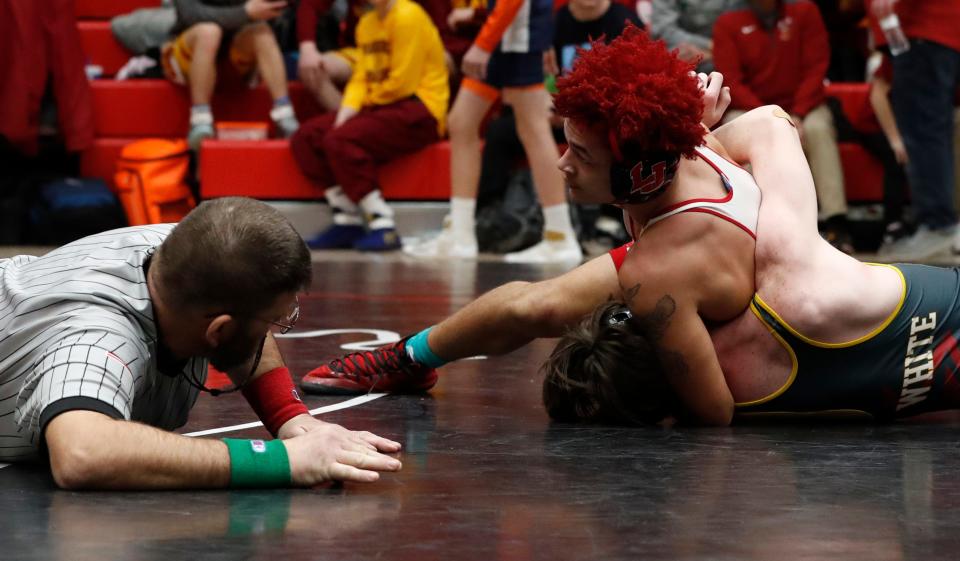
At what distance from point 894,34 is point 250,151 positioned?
3443mm

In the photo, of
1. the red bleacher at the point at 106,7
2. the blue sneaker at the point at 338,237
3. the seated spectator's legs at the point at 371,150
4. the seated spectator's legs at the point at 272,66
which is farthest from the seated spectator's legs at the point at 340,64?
the red bleacher at the point at 106,7

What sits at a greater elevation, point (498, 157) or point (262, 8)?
point (262, 8)

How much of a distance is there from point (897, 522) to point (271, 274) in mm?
1135

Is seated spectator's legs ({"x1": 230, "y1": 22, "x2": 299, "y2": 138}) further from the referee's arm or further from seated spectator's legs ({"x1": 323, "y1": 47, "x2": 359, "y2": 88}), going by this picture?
the referee's arm

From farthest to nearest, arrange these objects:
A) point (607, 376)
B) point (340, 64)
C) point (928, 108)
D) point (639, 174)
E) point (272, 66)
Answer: point (340, 64)
point (272, 66)
point (928, 108)
point (607, 376)
point (639, 174)

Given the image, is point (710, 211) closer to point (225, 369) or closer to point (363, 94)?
point (225, 369)

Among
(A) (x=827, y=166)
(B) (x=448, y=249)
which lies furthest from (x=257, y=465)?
(A) (x=827, y=166)

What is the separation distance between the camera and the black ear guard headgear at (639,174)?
112 inches

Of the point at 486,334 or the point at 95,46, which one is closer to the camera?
the point at 486,334

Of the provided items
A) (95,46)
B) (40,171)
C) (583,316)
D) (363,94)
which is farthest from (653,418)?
(95,46)

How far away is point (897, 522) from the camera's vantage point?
7.69 feet

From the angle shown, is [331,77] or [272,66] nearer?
[272,66]

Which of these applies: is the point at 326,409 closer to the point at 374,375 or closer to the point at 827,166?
the point at 374,375

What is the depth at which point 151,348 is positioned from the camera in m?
2.47
